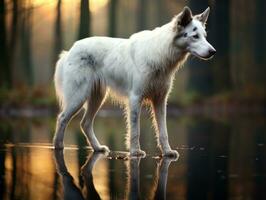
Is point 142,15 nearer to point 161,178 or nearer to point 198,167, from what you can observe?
point 198,167

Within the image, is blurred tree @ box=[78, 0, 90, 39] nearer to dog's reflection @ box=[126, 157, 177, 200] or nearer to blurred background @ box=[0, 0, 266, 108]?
blurred background @ box=[0, 0, 266, 108]

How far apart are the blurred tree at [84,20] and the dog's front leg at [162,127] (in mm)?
17176

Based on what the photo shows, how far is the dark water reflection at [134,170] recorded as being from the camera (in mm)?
6902

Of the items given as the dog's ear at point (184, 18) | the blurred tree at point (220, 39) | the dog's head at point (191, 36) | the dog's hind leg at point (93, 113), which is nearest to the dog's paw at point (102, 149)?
the dog's hind leg at point (93, 113)

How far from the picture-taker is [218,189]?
7168mm

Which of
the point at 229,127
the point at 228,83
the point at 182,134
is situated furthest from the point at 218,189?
the point at 228,83

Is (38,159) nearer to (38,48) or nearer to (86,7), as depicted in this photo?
(86,7)

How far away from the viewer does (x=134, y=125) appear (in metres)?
10.5

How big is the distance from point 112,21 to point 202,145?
1874 centimetres

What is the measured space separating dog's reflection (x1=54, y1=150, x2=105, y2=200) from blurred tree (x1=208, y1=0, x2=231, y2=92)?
67.0ft

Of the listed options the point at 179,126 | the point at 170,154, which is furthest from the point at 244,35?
the point at 170,154

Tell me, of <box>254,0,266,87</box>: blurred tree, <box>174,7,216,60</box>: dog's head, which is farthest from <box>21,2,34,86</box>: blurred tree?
<box>174,7,216,60</box>: dog's head

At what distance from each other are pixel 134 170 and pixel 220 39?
76.7ft

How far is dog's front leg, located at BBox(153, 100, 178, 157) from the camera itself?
1055 cm
